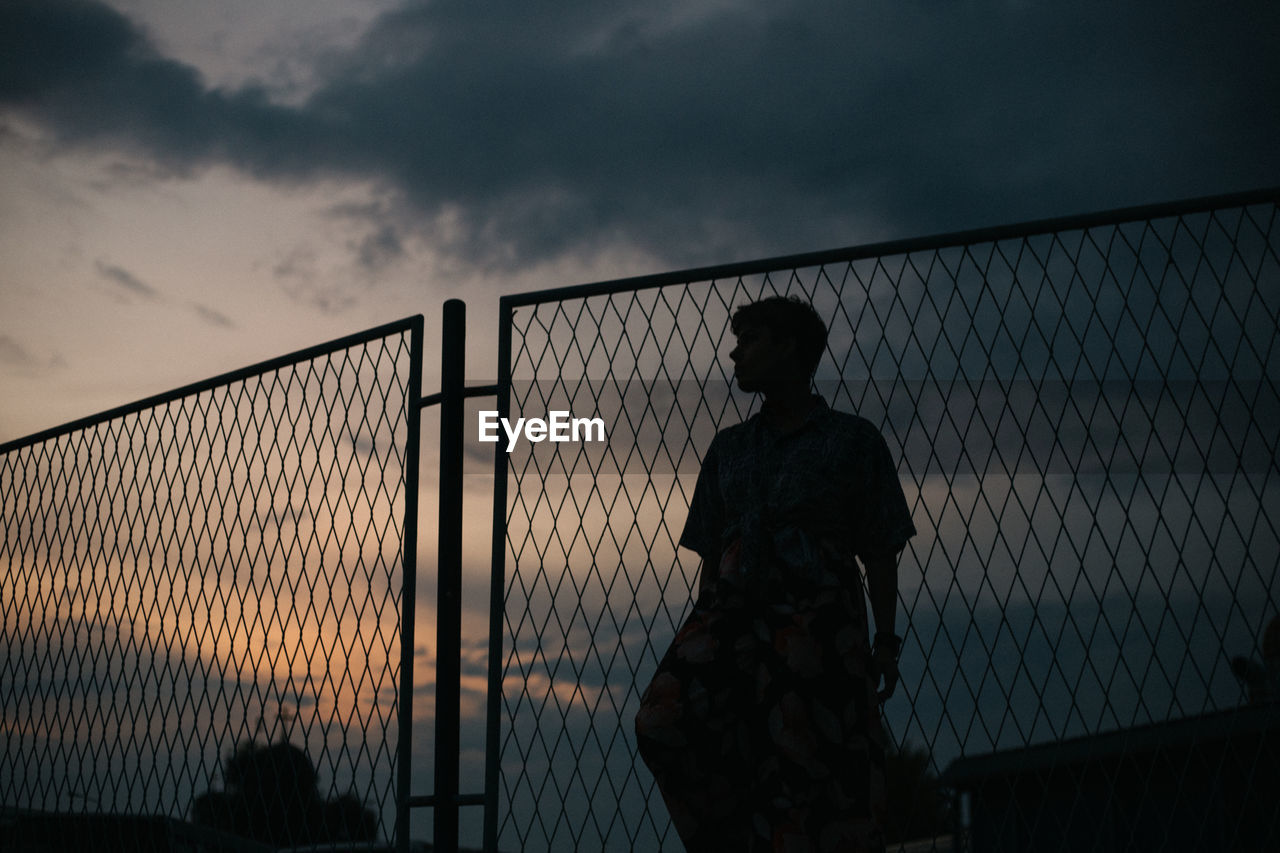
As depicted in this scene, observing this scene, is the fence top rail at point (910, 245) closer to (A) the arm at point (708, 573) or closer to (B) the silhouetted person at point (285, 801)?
(A) the arm at point (708, 573)

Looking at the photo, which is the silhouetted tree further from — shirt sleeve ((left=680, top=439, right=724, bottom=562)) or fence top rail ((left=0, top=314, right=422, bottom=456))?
fence top rail ((left=0, top=314, right=422, bottom=456))

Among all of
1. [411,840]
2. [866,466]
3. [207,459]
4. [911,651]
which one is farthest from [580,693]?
[207,459]

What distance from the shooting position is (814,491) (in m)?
2.33

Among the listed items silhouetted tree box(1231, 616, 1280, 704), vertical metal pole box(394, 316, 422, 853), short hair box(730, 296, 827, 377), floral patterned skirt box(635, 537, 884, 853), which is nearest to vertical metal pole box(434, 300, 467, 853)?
vertical metal pole box(394, 316, 422, 853)

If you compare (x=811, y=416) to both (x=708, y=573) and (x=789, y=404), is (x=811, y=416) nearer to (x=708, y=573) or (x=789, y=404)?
(x=789, y=404)

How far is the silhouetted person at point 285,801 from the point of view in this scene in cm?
298

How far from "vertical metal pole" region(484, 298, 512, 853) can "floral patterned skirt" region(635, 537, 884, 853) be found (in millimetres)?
804

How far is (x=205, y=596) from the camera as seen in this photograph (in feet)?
12.2

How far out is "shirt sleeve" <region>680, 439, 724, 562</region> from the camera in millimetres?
2625

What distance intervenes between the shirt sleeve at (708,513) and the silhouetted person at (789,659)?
0.14m

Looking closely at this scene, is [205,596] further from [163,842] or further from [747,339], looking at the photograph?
[747,339]

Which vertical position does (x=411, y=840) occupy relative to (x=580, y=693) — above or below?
below

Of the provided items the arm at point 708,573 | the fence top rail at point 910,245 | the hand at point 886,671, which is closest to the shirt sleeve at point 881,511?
the hand at point 886,671

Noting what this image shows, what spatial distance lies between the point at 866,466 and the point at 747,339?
406 millimetres
